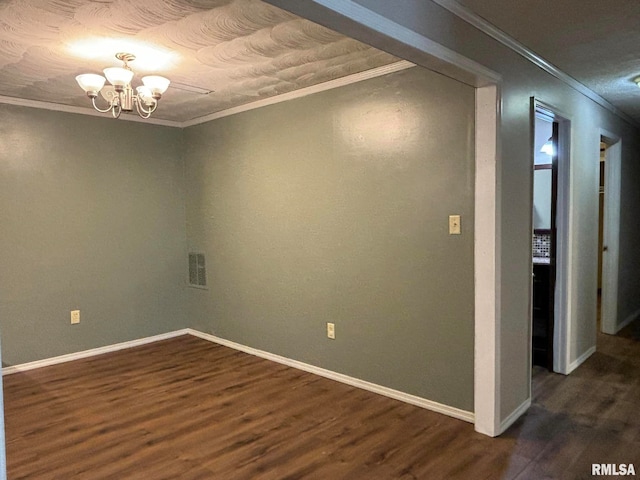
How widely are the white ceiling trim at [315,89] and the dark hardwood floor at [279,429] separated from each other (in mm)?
2241

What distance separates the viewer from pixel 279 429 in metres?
2.83

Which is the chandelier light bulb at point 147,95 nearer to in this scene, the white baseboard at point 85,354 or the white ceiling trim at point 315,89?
the white ceiling trim at point 315,89

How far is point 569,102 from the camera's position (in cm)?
344

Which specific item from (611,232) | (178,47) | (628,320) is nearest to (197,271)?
(178,47)

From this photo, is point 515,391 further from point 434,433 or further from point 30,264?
point 30,264

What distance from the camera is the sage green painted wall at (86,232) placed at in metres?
3.91

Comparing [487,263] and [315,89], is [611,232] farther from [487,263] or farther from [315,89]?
[315,89]

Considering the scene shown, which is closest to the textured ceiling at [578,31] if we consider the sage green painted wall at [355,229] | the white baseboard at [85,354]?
the sage green painted wall at [355,229]

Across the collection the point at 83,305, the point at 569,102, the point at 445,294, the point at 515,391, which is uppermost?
the point at 569,102

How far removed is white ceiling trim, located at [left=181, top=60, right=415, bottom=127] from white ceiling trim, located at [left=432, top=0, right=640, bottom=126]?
0.62m

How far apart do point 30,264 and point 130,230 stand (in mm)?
916

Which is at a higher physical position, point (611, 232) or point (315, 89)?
point (315, 89)

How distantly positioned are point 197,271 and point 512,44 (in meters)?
3.59

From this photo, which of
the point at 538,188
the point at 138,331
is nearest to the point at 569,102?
the point at 538,188
